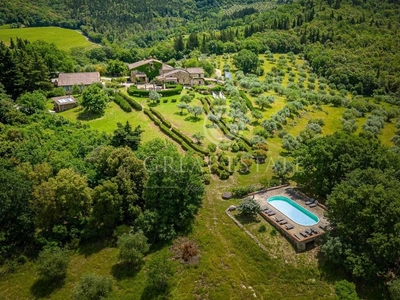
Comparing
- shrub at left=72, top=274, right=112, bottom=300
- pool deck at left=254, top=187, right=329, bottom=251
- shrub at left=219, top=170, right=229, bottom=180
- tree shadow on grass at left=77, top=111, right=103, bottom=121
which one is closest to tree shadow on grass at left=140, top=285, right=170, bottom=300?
shrub at left=72, top=274, right=112, bottom=300

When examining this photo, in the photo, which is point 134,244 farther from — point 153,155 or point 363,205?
point 363,205

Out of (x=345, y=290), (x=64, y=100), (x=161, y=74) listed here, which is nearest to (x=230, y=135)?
(x=345, y=290)

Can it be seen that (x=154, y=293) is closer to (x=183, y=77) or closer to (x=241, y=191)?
(x=241, y=191)

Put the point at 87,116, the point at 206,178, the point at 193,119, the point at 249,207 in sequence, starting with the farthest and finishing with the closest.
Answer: the point at 193,119 → the point at 87,116 → the point at 206,178 → the point at 249,207

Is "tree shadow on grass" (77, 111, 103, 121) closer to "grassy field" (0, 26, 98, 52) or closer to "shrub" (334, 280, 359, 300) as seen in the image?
"shrub" (334, 280, 359, 300)

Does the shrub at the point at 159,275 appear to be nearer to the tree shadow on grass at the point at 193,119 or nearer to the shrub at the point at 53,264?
Result: the shrub at the point at 53,264

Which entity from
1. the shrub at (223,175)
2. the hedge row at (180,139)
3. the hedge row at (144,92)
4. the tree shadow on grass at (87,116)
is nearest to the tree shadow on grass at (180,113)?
the hedge row at (180,139)
